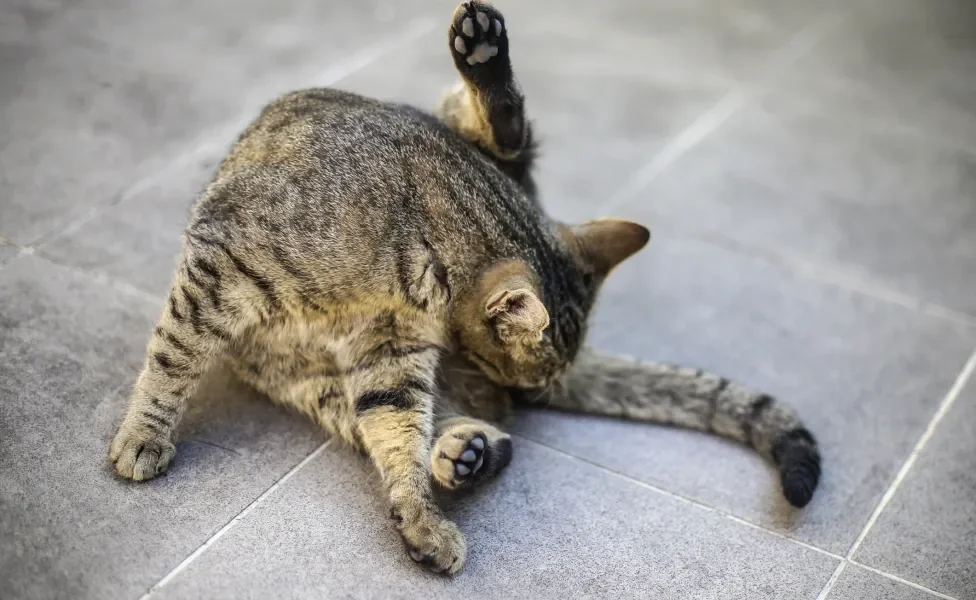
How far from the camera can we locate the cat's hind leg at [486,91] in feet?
9.44

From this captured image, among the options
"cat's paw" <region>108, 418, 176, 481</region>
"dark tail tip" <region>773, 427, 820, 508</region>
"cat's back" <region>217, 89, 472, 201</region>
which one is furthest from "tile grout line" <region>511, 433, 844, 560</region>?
"cat's paw" <region>108, 418, 176, 481</region>

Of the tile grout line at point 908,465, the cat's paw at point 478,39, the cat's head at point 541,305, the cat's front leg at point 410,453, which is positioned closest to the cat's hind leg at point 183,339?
the cat's front leg at point 410,453

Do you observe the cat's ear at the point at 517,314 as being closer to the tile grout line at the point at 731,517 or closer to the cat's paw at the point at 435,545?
the tile grout line at the point at 731,517

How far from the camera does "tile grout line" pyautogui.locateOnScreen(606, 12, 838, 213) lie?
4203mm

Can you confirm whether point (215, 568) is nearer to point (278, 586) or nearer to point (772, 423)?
point (278, 586)

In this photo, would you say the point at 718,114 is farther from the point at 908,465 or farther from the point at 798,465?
the point at 798,465

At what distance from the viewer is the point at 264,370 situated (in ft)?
9.40

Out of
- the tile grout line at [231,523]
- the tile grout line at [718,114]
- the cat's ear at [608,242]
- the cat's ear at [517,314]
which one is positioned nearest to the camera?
the tile grout line at [231,523]

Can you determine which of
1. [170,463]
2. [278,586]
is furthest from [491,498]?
[170,463]

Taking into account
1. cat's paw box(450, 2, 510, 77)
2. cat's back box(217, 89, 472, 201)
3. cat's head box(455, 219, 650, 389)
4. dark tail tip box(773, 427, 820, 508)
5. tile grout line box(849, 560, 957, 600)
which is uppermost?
cat's paw box(450, 2, 510, 77)

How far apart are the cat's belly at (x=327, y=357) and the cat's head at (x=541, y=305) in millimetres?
139

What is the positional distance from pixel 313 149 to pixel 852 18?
3898mm

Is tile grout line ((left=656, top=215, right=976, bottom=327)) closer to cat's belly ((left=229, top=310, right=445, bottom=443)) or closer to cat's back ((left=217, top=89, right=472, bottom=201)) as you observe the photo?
cat's back ((left=217, top=89, right=472, bottom=201))

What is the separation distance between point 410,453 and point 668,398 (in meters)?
0.87
